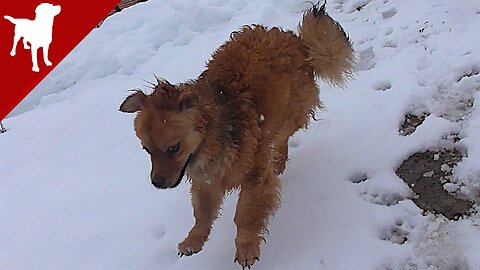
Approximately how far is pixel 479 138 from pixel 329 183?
3.22ft

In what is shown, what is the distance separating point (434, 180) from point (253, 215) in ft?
3.79

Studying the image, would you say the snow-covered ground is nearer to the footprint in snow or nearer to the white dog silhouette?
the footprint in snow

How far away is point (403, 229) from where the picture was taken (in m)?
3.20

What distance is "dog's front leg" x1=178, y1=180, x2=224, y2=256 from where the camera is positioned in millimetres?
3430

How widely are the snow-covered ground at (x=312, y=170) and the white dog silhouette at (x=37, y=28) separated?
752 mm

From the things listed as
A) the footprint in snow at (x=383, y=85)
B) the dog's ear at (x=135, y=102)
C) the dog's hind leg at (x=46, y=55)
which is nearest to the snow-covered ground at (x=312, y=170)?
the footprint in snow at (x=383, y=85)

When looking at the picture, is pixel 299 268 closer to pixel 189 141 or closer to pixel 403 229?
pixel 403 229

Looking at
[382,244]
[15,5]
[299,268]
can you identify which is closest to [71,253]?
[299,268]

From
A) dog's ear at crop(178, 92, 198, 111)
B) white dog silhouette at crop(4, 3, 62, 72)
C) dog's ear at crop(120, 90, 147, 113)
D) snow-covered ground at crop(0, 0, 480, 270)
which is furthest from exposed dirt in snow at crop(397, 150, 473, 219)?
white dog silhouette at crop(4, 3, 62, 72)

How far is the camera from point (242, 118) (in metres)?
3.20

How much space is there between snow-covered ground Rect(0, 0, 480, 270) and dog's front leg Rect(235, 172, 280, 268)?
0.12 m

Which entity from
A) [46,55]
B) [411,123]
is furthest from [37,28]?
[411,123]

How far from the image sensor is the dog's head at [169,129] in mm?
2865

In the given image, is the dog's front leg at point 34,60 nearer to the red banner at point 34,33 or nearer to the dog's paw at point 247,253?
the red banner at point 34,33
